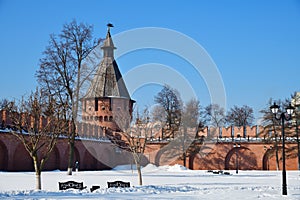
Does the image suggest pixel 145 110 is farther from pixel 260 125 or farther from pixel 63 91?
pixel 260 125

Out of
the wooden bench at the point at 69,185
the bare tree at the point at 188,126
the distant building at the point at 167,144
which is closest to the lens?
the wooden bench at the point at 69,185

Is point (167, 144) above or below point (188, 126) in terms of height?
below

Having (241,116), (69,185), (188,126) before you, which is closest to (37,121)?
(69,185)

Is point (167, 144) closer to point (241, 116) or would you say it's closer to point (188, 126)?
point (188, 126)

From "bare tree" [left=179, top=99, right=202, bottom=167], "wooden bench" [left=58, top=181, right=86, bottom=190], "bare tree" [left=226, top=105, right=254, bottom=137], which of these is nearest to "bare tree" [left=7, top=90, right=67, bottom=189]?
"wooden bench" [left=58, top=181, right=86, bottom=190]

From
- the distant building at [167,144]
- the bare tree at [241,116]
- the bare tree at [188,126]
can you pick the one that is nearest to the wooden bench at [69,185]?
the distant building at [167,144]

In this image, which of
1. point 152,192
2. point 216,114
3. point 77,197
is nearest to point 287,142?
point 216,114

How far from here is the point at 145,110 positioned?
22.0 m

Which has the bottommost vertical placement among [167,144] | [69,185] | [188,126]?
[69,185]

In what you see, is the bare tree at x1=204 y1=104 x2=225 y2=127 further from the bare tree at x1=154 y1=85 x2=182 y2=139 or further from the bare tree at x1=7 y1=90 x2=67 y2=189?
the bare tree at x1=7 y1=90 x2=67 y2=189

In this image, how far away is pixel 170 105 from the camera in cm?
4159

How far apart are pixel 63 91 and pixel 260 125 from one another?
805 inches

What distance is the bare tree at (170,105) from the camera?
131 ft

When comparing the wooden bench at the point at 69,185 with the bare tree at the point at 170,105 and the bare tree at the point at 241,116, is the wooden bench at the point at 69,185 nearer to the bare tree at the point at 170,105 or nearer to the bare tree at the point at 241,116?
the bare tree at the point at 170,105
